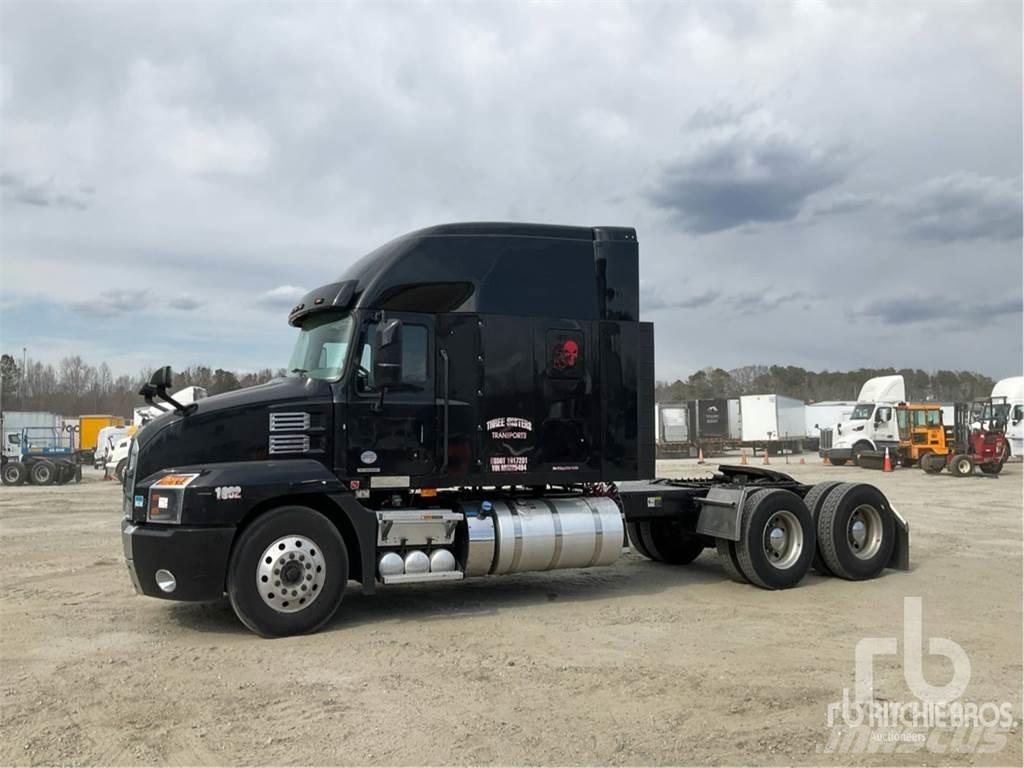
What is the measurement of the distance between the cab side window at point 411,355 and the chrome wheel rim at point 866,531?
545 cm

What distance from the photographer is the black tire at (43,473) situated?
33.6 meters

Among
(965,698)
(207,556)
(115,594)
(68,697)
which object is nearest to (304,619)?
(207,556)

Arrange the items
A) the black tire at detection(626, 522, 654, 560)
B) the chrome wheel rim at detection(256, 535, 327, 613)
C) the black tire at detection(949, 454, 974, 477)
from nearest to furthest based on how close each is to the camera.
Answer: the chrome wheel rim at detection(256, 535, 327, 613), the black tire at detection(626, 522, 654, 560), the black tire at detection(949, 454, 974, 477)

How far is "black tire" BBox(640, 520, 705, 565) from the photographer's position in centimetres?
1084

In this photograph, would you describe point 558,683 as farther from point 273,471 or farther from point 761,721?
point 273,471

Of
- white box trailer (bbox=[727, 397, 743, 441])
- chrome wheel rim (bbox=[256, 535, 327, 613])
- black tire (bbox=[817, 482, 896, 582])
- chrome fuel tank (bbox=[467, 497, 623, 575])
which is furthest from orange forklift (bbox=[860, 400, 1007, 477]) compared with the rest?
chrome wheel rim (bbox=[256, 535, 327, 613])

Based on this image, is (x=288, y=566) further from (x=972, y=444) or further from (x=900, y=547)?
(x=972, y=444)

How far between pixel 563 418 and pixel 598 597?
6.60 ft

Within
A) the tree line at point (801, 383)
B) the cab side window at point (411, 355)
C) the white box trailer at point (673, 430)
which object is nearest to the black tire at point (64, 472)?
the cab side window at point (411, 355)

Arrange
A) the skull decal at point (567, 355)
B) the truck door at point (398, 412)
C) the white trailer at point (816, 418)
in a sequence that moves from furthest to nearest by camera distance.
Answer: the white trailer at point (816, 418)
the skull decal at point (567, 355)
the truck door at point (398, 412)

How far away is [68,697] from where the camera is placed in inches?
214

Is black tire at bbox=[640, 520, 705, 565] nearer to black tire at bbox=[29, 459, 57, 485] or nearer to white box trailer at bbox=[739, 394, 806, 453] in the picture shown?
black tire at bbox=[29, 459, 57, 485]

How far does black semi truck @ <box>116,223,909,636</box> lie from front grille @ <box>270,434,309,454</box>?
0.02m

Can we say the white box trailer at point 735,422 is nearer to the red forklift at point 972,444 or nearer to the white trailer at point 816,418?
the white trailer at point 816,418
